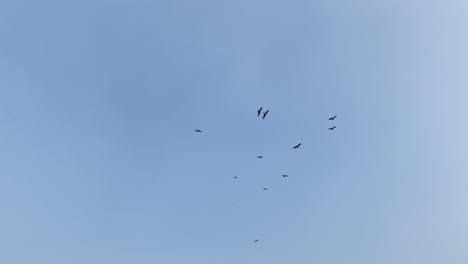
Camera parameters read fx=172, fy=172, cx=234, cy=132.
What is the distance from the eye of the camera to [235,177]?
33875mm
